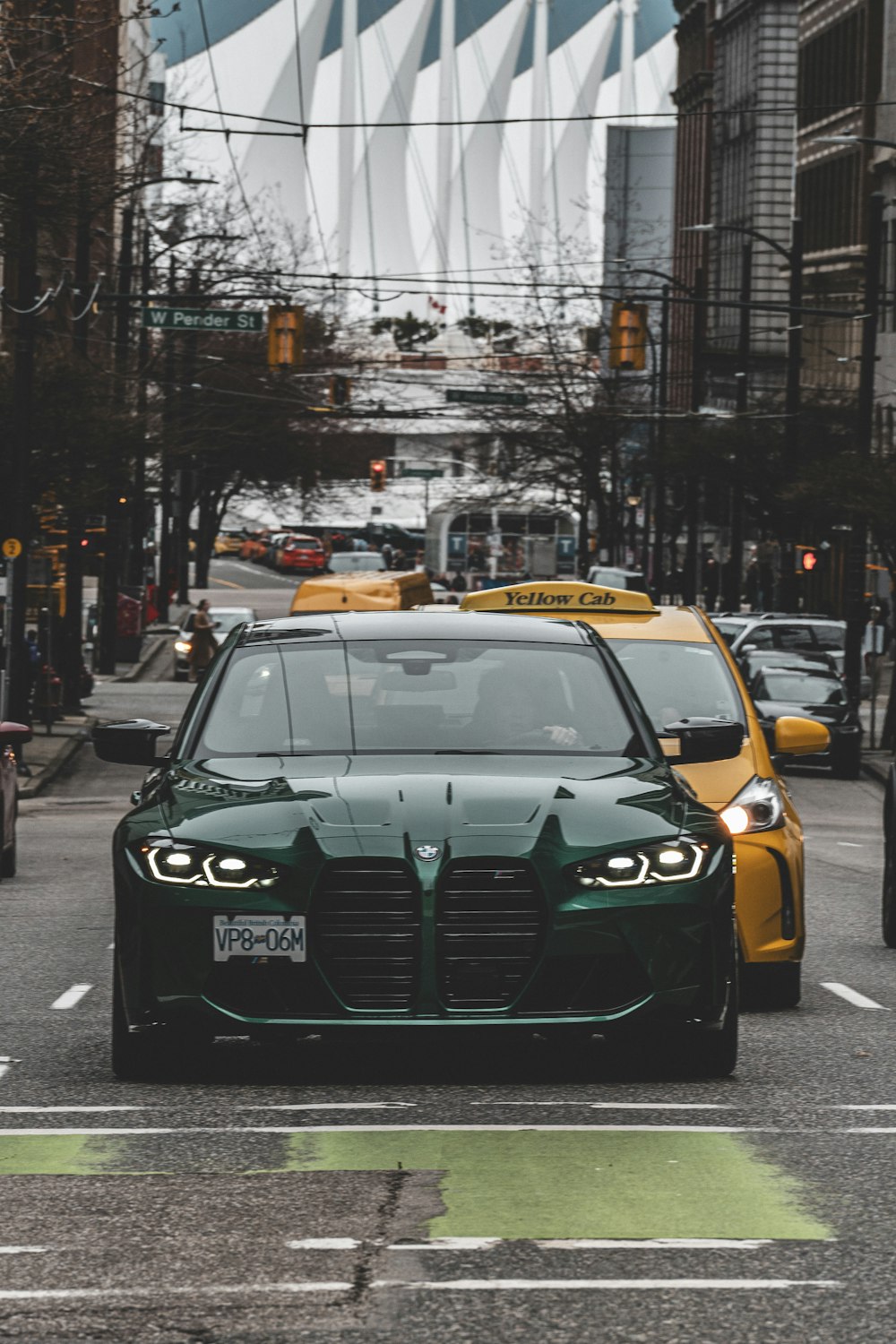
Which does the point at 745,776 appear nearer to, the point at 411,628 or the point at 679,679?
the point at 679,679

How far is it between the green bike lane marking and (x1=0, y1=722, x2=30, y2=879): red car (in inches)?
392

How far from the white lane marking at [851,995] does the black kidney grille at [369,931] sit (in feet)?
11.8

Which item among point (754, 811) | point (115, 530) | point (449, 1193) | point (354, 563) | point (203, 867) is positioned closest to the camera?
point (449, 1193)

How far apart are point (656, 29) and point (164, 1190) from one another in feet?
627

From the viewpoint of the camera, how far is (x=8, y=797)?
18.1 meters

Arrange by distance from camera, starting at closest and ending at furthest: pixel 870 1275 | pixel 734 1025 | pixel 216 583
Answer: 1. pixel 870 1275
2. pixel 734 1025
3. pixel 216 583

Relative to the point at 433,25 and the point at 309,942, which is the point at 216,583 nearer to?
the point at 433,25

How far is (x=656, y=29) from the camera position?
190m

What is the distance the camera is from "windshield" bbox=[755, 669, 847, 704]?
33.6m

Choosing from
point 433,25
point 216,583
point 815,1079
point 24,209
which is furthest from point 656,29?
point 815,1079

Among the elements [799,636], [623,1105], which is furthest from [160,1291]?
[799,636]

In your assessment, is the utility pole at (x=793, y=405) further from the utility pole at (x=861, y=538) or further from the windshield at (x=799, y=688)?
the windshield at (x=799, y=688)

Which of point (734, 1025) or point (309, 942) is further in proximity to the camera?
point (734, 1025)

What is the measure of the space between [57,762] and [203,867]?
25665mm
